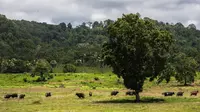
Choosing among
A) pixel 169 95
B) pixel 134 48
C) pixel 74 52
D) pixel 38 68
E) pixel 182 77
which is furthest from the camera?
pixel 74 52

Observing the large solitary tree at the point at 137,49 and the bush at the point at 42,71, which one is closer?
the large solitary tree at the point at 137,49

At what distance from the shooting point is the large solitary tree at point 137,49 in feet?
167

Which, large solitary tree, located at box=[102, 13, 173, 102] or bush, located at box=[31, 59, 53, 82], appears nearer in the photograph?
large solitary tree, located at box=[102, 13, 173, 102]

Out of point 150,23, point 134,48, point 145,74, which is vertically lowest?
point 145,74

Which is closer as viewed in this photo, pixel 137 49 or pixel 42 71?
pixel 137 49

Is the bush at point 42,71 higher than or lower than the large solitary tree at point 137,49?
lower

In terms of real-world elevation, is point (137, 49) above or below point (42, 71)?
above

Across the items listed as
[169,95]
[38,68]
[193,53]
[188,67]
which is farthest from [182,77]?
[193,53]

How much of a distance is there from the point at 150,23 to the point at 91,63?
128m

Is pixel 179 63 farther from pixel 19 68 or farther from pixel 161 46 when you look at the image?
pixel 19 68

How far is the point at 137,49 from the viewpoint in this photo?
51.2m

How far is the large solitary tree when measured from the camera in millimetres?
51031

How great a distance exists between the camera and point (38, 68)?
354ft

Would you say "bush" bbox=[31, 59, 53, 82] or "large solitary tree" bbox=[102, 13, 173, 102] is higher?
"large solitary tree" bbox=[102, 13, 173, 102]
